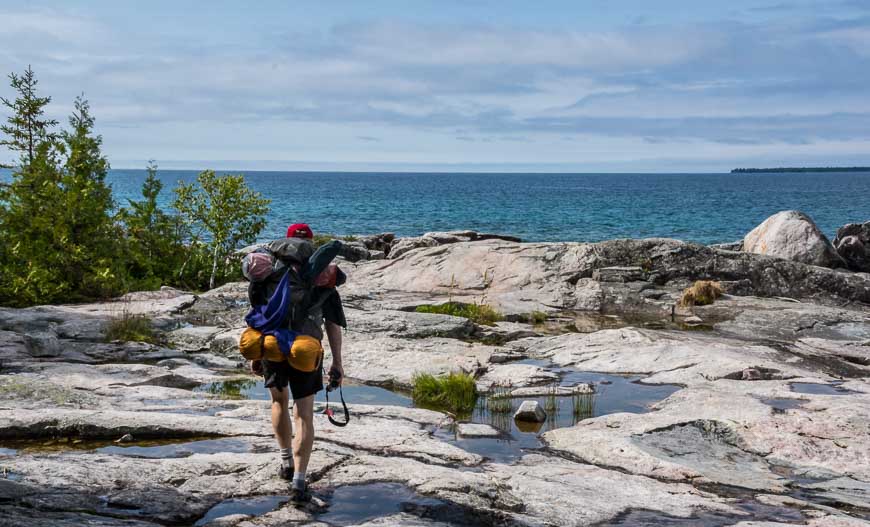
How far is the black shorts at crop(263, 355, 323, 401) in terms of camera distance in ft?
21.6

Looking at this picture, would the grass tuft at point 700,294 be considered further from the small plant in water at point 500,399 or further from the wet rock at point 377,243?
the wet rock at point 377,243

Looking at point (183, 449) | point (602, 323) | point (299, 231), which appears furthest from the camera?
point (602, 323)

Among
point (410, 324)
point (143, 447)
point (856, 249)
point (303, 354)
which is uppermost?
point (303, 354)

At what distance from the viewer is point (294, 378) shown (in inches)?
260

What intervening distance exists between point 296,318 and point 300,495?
4.83 ft

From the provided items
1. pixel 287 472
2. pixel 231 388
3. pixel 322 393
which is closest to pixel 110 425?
pixel 287 472

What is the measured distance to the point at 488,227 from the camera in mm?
65500

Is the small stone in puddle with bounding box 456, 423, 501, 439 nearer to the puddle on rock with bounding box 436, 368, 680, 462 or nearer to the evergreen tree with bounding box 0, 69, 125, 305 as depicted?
the puddle on rock with bounding box 436, 368, 680, 462

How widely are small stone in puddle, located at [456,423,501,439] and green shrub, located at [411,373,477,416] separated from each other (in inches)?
35.4

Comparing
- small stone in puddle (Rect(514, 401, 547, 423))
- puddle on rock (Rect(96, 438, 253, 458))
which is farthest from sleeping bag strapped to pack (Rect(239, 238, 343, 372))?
small stone in puddle (Rect(514, 401, 547, 423))

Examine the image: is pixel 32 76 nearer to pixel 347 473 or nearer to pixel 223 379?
pixel 223 379

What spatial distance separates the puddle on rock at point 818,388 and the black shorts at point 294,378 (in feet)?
23.1

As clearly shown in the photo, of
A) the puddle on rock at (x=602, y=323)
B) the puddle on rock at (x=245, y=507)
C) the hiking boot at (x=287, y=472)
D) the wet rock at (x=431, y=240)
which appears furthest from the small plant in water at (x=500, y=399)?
the wet rock at (x=431, y=240)

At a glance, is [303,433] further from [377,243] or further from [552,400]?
[377,243]
